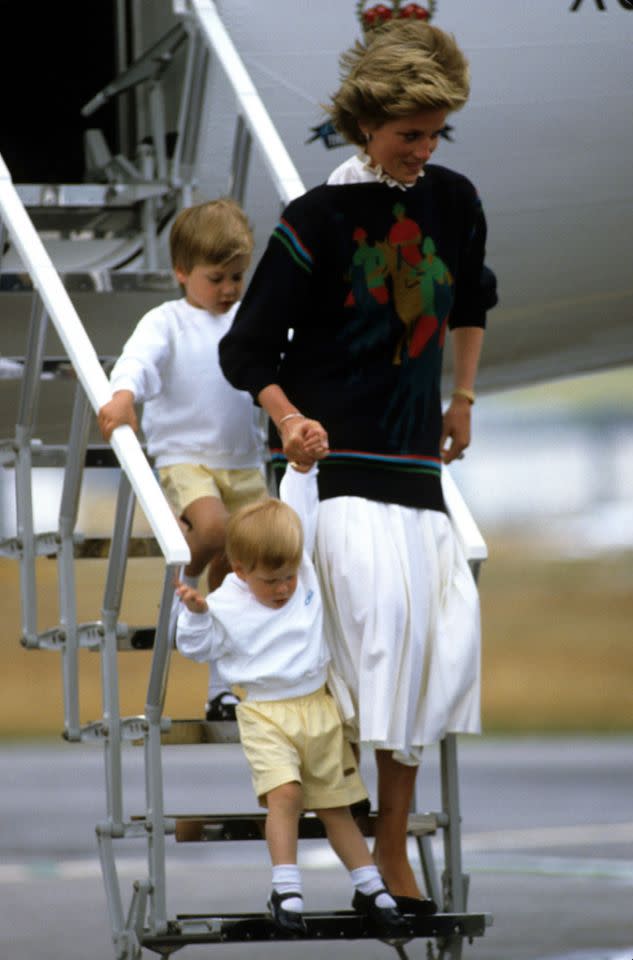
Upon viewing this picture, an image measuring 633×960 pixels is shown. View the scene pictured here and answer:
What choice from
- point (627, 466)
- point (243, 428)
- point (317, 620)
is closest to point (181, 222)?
point (243, 428)

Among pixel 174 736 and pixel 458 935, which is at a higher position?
pixel 174 736

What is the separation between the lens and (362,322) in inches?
122

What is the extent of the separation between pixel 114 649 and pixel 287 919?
0.74 metres

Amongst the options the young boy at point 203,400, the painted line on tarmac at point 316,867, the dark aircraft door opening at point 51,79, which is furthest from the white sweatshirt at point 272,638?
the dark aircraft door opening at point 51,79

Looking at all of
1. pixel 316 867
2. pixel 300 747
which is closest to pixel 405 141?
pixel 300 747

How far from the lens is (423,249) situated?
310cm

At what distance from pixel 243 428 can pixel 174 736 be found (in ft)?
2.07

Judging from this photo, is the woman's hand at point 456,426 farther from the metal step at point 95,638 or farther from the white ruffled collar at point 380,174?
the metal step at point 95,638

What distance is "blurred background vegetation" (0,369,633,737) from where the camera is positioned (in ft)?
52.9

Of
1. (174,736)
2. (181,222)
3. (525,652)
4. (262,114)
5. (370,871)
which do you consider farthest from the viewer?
(525,652)

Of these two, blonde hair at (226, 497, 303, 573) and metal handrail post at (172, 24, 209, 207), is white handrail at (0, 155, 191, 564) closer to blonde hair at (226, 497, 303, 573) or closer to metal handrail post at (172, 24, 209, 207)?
blonde hair at (226, 497, 303, 573)

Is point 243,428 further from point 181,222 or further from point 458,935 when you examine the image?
point 458,935

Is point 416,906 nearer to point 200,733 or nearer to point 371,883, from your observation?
point 371,883

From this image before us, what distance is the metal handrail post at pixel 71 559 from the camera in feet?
11.7
